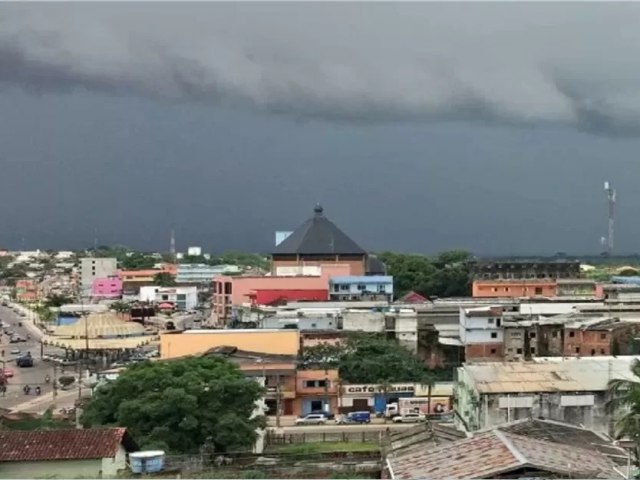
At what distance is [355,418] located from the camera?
27.3 m

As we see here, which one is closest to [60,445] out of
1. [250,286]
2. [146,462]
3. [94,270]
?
[146,462]

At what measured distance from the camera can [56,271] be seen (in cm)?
12119

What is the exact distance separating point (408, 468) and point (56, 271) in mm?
116402

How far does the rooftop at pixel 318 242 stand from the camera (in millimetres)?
57281

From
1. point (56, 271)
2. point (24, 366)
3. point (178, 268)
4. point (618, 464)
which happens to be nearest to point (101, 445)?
point (618, 464)

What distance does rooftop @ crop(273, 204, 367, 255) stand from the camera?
188 feet

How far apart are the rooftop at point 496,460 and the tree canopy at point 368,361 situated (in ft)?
55.5

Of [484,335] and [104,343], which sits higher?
[484,335]

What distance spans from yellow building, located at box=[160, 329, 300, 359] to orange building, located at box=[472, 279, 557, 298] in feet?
78.0

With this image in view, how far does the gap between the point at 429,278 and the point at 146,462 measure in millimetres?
49102

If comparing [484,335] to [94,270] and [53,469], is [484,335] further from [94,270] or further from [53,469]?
[94,270]

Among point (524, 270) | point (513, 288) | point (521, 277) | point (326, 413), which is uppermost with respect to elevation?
point (524, 270)

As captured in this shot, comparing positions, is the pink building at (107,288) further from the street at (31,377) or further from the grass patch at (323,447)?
the grass patch at (323,447)

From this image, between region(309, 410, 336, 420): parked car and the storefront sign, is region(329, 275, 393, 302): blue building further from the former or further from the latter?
the storefront sign
